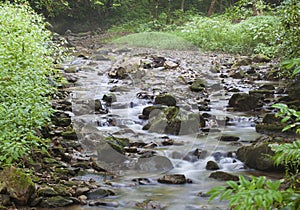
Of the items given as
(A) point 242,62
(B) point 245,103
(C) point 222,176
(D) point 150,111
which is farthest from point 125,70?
(C) point 222,176

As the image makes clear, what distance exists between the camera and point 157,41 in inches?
700

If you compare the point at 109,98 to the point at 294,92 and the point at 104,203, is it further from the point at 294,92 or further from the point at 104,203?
the point at 104,203

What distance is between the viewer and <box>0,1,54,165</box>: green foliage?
3.61 metres

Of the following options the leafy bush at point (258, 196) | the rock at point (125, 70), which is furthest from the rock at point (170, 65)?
the leafy bush at point (258, 196)

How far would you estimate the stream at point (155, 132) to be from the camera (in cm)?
412

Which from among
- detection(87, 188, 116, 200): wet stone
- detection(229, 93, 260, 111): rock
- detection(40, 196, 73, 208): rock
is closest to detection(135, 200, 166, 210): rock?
detection(87, 188, 116, 200): wet stone

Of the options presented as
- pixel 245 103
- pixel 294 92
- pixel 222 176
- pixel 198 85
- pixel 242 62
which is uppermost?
pixel 242 62

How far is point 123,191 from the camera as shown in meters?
4.06

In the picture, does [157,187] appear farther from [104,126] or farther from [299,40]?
[299,40]

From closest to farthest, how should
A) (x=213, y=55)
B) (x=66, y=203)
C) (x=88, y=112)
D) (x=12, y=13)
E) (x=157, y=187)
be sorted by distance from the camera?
(x=66, y=203) → (x=157, y=187) → (x=12, y=13) → (x=88, y=112) → (x=213, y=55)

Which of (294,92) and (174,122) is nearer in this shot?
(174,122)

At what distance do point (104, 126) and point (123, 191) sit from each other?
2682 millimetres

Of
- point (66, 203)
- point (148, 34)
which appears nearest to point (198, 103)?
point (66, 203)

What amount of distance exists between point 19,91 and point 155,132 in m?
2.97
